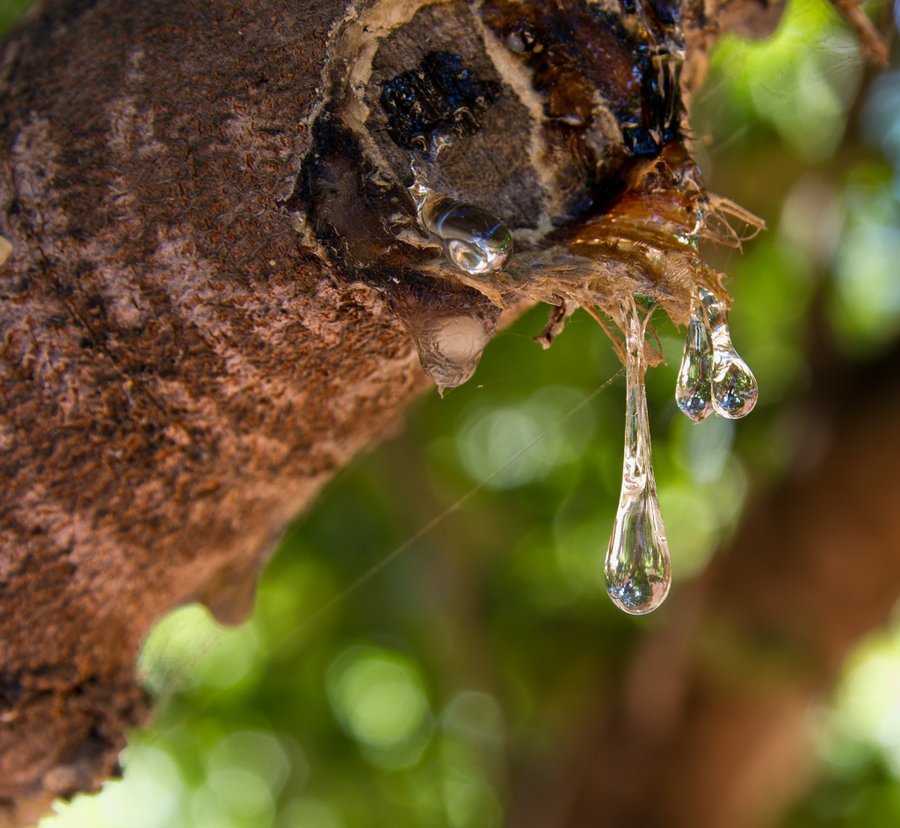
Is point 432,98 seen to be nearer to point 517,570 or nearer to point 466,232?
point 466,232

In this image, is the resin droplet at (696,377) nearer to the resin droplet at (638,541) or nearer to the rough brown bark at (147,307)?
the resin droplet at (638,541)

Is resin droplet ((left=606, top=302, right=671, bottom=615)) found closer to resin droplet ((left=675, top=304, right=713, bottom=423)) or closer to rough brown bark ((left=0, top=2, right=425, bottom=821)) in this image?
resin droplet ((left=675, top=304, right=713, bottom=423))

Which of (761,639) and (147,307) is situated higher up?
(147,307)

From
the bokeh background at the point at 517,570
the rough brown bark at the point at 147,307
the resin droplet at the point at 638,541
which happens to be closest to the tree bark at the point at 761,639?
the bokeh background at the point at 517,570

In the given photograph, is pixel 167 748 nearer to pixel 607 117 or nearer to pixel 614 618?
pixel 614 618

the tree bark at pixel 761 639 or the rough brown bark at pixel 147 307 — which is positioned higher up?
the rough brown bark at pixel 147 307

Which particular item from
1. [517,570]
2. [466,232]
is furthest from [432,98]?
[517,570]
